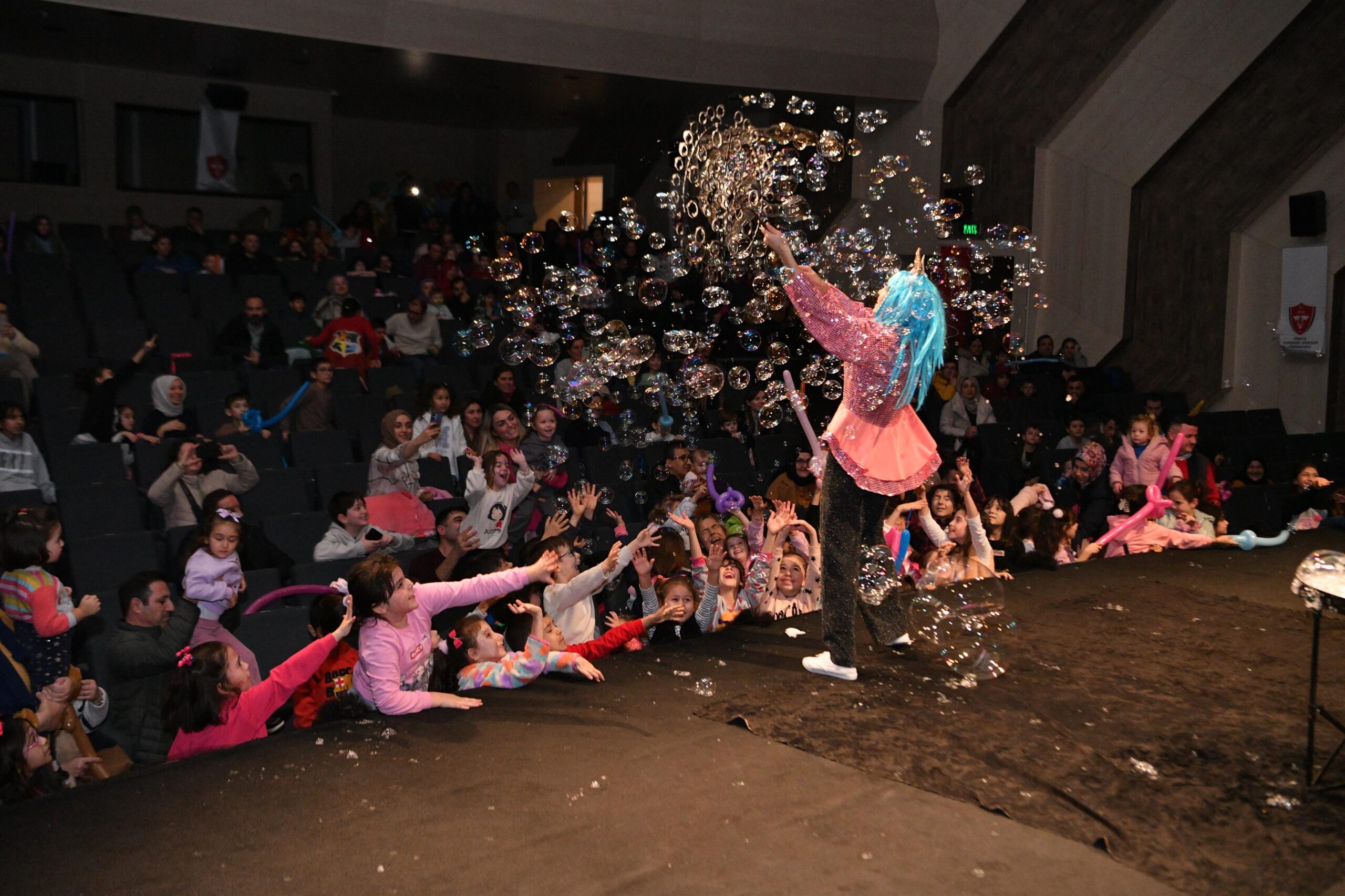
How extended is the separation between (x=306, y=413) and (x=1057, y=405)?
6984 mm

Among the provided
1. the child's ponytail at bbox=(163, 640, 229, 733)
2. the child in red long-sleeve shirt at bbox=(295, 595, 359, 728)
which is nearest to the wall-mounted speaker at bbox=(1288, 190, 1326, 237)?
the child in red long-sleeve shirt at bbox=(295, 595, 359, 728)

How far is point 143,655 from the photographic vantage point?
13.9 feet

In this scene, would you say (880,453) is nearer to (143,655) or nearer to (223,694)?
(223,694)

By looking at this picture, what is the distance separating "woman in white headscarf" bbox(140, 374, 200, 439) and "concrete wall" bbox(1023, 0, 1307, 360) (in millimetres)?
8936

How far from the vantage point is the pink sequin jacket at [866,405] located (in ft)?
11.7

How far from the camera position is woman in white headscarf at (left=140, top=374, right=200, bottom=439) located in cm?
696

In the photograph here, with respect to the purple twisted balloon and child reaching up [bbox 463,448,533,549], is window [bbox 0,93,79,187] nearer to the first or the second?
child reaching up [bbox 463,448,533,549]

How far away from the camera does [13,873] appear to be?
2.44m

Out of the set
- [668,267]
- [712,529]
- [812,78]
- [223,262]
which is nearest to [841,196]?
[812,78]

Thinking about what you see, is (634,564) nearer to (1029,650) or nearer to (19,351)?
(1029,650)

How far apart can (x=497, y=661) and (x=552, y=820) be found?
1.15 metres

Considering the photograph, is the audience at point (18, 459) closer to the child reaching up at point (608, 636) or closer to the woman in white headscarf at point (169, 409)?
the woman in white headscarf at point (169, 409)

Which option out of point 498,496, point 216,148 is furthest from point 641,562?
point 216,148

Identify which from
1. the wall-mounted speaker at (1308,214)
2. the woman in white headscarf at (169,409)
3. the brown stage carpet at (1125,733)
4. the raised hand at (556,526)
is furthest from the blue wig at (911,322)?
the wall-mounted speaker at (1308,214)
